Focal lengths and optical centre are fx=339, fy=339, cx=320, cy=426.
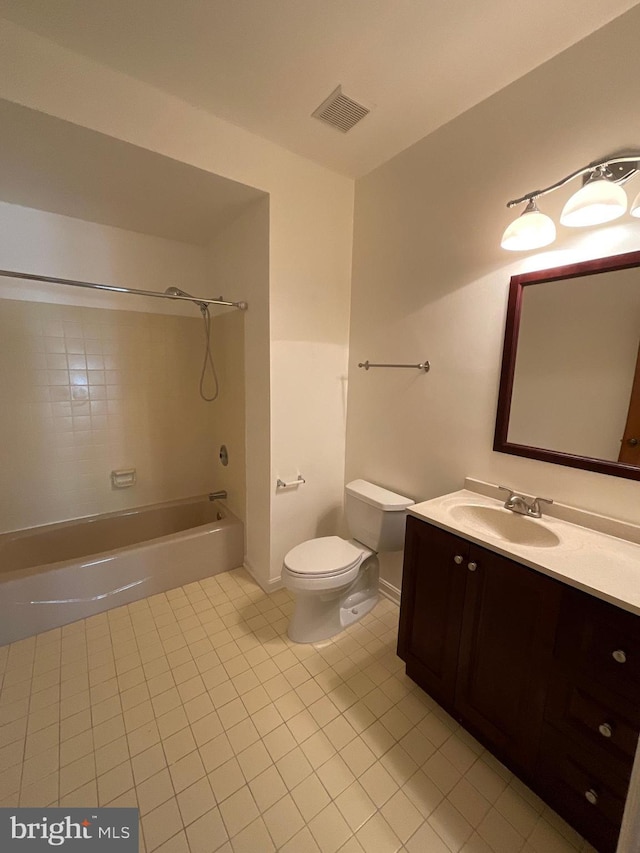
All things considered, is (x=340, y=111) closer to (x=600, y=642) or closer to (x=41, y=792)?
(x=600, y=642)

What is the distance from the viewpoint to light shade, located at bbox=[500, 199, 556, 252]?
3.93 ft

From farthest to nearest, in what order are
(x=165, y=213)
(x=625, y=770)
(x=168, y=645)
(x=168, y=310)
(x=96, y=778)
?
(x=168, y=310) < (x=165, y=213) < (x=168, y=645) < (x=96, y=778) < (x=625, y=770)

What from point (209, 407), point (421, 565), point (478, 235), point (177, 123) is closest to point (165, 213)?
point (177, 123)

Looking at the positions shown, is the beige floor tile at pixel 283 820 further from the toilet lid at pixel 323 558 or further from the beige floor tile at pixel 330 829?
the toilet lid at pixel 323 558

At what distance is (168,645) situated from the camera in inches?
67.6

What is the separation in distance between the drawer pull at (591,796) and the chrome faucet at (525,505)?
775 millimetres

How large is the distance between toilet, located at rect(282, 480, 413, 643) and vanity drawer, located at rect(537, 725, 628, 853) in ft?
2.99

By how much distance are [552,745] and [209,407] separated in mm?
2686

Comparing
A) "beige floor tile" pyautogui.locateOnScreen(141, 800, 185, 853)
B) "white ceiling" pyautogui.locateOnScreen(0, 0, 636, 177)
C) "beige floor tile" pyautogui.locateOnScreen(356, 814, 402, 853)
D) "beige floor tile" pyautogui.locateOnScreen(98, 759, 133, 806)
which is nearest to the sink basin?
"beige floor tile" pyautogui.locateOnScreen(356, 814, 402, 853)

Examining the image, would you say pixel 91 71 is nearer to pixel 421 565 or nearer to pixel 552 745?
pixel 421 565

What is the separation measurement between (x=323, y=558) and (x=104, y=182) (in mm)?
2236

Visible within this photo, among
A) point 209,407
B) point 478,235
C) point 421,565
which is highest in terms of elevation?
point 478,235

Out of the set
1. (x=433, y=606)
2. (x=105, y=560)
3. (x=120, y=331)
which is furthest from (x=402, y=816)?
(x=120, y=331)

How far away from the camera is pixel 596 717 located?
92 cm
